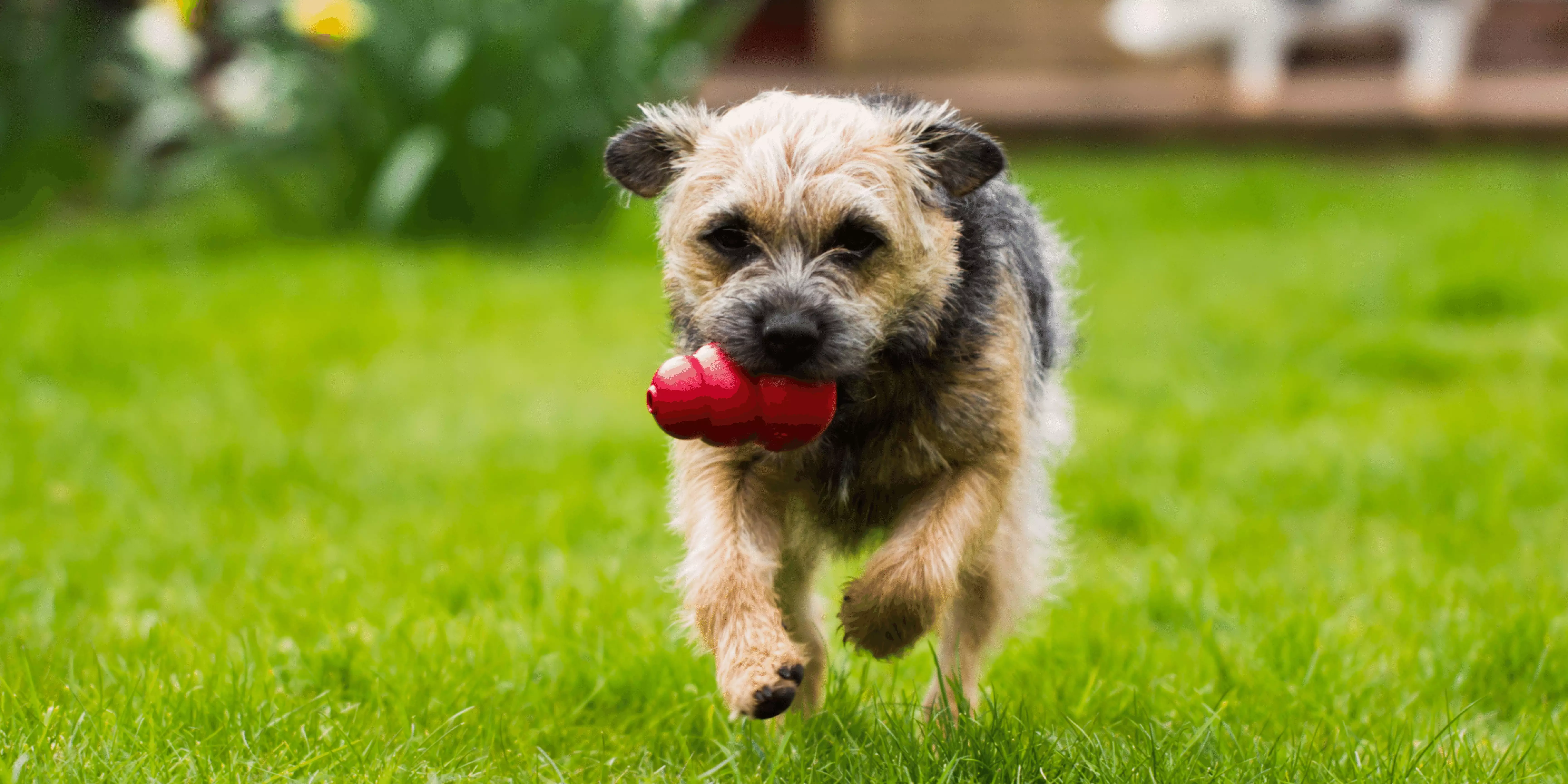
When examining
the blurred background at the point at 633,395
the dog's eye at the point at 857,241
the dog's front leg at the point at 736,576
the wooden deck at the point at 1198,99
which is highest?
the dog's eye at the point at 857,241

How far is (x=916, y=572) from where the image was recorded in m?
2.78

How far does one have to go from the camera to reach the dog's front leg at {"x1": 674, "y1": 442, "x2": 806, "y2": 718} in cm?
261

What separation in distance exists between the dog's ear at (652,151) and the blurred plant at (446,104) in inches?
244

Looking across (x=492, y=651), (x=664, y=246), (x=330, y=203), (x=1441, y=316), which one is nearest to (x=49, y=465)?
(x=492, y=651)

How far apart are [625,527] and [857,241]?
235 centimetres

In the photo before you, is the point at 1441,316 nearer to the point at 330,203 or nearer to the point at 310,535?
the point at 310,535

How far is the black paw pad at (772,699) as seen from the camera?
8.44ft

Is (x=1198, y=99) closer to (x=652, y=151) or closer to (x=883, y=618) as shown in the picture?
(x=652, y=151)

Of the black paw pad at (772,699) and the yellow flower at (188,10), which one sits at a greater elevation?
the yellow flower at (188,10)

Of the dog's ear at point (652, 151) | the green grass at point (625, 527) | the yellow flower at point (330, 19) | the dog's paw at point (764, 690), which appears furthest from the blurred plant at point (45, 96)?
the dog's paw at point (764, 690)

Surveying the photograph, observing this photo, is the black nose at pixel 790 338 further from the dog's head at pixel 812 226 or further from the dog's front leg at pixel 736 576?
the dog's front leg at pixel 736 576

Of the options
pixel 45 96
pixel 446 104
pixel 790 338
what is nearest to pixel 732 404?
pixel 790 338

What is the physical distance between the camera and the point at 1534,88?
12656 mm

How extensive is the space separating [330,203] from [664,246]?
7313 mm
